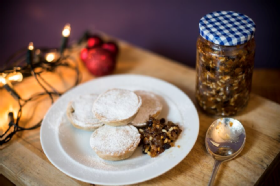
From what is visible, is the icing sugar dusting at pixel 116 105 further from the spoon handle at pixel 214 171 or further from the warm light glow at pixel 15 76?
the warm light glow at pixel 15 76

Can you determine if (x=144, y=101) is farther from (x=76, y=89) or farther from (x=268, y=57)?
(x=268, y=57)

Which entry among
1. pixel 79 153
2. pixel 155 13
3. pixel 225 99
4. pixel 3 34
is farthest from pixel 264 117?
pixel 3 34

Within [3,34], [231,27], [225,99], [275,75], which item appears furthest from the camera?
[3,34]

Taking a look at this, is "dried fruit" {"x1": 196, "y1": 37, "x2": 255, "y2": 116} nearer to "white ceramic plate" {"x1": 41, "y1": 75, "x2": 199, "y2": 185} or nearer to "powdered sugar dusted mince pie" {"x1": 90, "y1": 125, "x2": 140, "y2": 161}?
"white ceramic plate" {"x1": 41, "y1": 75, "x2": 199, "y2": 185}

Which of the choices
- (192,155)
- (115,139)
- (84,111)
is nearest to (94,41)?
(84,111)

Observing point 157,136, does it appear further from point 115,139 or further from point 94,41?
point 94,41

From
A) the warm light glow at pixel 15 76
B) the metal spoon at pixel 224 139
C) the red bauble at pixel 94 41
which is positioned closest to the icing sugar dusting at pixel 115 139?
the metal spoon at pixel 224 139

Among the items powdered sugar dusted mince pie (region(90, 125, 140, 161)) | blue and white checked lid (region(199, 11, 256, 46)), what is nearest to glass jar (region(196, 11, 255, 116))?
blue and white checked lid (region(199, 11, 256, 46))
